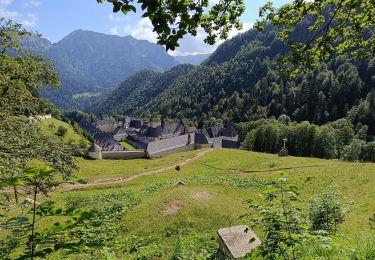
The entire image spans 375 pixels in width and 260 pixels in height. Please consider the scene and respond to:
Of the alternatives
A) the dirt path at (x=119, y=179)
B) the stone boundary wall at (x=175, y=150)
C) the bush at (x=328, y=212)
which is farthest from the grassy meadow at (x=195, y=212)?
the stone boundary wall at (x=175, y=150)

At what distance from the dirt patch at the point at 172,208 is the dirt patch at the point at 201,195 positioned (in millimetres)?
1379

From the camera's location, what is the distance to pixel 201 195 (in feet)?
81.3

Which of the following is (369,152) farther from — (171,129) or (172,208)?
(172,208)

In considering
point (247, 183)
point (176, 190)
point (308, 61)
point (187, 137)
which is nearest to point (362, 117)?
point (187, 137)

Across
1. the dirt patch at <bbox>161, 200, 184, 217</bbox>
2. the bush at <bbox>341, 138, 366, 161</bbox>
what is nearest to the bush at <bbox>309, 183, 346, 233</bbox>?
the dirt patch at <bbox>161, 200, 184, 217</bbox>

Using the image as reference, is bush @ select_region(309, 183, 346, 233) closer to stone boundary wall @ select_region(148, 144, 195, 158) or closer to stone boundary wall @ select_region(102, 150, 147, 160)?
stone boundary wall @ select_region(102, 150, 147, 160)

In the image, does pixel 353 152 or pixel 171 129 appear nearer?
pixel 353 152

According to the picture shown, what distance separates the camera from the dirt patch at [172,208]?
22.0 m

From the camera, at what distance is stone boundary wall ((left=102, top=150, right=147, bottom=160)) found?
271 ft

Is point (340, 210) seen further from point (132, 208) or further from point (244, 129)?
point (244, 129)

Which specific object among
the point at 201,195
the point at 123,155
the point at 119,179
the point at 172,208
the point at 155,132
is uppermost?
the point at 201,195

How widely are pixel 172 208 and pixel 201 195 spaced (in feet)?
9.88

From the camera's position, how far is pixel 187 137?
4220 inches

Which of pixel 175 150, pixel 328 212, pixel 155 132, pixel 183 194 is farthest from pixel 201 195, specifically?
pixel 155 132
